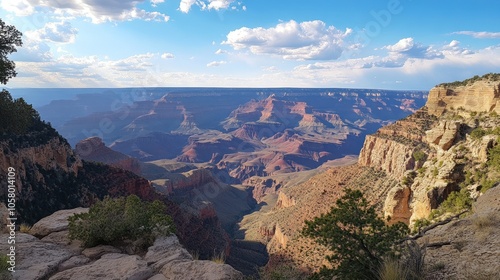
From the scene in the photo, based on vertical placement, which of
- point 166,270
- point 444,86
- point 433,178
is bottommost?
point 433,178

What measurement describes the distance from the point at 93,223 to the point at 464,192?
2243 centimetres

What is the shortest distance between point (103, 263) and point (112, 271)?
855 mm

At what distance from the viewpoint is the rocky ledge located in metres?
8.88

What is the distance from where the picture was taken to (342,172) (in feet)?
231

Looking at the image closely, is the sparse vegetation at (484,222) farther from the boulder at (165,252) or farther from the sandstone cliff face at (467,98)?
the sandstone cliff face at (467,98)

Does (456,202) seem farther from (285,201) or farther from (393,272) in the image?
(285,201)

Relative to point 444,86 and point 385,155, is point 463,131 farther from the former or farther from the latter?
point 385,155

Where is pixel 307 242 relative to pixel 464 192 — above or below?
Result: below

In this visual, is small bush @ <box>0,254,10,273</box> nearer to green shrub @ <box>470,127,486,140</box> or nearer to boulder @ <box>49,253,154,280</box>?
boulder @ <box>49,253,154,280</box>

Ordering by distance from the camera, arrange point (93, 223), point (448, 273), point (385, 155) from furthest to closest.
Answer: point (385, 155), point (93, 223), point (448, 273)

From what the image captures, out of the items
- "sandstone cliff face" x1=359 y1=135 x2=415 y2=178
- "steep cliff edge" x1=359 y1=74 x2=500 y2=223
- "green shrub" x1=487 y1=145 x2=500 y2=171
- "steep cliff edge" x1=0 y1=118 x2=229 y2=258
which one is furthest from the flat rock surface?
"sandstone cliff face" x1=359 y1=135 x2=415 y2=178

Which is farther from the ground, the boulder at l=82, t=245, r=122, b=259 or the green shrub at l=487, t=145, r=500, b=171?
Result: the green shrub at l=487, t=145, r=500, b=171

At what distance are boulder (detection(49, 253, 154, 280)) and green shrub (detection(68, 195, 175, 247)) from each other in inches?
71.4

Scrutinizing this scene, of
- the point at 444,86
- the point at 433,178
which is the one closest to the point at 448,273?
the point at 433,178
